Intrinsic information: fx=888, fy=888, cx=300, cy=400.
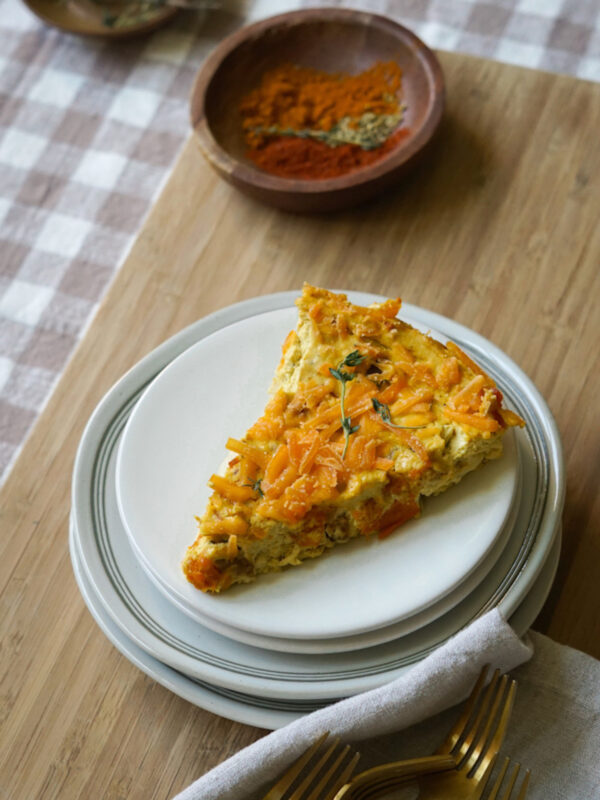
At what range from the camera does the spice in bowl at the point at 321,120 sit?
7.28 ft

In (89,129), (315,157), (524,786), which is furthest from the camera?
(89,129)

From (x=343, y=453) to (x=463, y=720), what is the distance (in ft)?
1.56

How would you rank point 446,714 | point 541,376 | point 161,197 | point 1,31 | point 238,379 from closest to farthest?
point 446,714, point 238,379, point 541,376, point 161,197, point 1,31

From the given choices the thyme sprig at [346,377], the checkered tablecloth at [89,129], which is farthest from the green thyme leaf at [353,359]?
the checkered tablecloth at [89,129]

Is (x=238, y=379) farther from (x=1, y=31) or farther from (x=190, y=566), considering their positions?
(x=1, y=31)

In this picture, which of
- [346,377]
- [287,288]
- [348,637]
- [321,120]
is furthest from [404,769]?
[321,120]

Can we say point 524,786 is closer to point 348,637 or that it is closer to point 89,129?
point 348,637

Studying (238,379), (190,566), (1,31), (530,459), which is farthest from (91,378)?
(1,31)

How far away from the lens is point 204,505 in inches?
63.6

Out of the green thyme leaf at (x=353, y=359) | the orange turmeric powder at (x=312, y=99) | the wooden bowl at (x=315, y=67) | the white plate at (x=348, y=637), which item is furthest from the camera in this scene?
the orange turmeric powder at (x=312, y=99)

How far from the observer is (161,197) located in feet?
7.36

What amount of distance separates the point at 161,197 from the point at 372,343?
87cm

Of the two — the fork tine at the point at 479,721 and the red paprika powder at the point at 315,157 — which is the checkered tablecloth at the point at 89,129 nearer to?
the red paprika powder at the point at 315,157

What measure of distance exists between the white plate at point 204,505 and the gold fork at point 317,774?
177 millimetres
